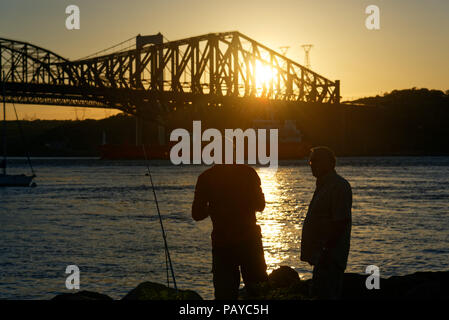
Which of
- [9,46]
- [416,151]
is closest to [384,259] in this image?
[9,46]

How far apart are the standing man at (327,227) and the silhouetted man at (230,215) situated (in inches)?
18.0

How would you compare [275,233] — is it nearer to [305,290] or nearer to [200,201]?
[305,290]

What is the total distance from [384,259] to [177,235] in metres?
7.20

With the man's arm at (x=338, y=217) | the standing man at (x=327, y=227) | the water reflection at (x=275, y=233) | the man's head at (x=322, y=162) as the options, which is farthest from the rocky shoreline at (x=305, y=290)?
the water reflection at (x=275, y=233)

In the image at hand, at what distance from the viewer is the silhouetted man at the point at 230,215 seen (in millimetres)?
5887

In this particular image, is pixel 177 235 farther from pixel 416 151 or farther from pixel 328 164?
pixel 416 151

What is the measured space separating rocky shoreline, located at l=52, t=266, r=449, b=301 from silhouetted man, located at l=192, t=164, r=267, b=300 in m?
0.29

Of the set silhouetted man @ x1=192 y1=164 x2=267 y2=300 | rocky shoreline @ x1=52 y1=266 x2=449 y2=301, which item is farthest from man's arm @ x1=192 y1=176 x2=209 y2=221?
rocky shoreline @ x1=52 y1=266 x2=449 y2=301

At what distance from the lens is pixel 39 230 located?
76.2 ft

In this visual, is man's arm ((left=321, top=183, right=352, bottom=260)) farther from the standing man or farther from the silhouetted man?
the silhouetted man

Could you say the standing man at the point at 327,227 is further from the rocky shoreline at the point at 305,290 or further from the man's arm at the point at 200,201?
the man's arm at the point at 200,201

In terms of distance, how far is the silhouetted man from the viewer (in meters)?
5.89

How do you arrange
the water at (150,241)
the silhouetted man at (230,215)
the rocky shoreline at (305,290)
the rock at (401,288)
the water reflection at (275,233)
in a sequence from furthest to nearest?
the water reflection at (275,233) < the water at (150,241) < the rock at (401,288) < the rocky shoreline at (305,290) < the silhouetted man at (230,215)
